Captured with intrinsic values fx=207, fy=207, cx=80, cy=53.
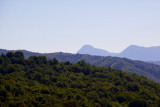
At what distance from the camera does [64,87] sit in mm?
76500

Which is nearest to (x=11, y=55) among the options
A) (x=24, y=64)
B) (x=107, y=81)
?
(x=24, y=64)

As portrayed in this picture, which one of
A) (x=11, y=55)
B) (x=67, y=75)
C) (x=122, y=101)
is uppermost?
(x=11, y=55)

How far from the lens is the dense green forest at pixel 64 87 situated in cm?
5472

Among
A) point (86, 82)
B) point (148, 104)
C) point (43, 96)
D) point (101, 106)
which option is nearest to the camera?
point (43, 96)

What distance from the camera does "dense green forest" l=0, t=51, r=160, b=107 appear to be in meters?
54.7

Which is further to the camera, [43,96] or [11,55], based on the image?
[11,55]

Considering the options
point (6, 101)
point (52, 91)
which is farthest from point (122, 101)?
point (6, 101)

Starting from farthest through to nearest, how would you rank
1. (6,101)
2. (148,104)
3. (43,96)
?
(148,104) → (43,96) → (6,101)

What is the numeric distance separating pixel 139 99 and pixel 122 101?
19.8 ft

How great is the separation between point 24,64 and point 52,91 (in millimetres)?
36780

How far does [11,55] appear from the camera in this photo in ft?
335

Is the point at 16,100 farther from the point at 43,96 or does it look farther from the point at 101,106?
the point at 101,106

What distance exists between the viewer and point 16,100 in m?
50.1

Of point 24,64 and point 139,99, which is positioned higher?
point 24,64
